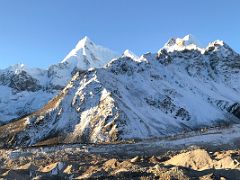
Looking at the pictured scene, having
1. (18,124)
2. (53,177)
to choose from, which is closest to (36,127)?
(18,124)

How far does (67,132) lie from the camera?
176375mm

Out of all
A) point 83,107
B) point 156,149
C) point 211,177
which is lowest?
point 211,177

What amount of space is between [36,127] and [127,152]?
96.0 meters

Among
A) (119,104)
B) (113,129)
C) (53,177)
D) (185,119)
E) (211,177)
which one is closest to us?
(211,177)

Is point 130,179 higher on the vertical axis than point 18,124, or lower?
lower

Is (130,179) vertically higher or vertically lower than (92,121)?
lower

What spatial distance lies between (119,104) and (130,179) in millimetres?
147379

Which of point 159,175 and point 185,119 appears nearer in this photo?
point 159,175

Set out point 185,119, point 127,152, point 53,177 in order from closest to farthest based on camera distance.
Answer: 1. point 53,177
2. point 127,152
3. point 185,119

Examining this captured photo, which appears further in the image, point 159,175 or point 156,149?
point 156,149

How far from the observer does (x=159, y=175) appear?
3234 centimetres

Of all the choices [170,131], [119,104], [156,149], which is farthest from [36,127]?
[156,149]

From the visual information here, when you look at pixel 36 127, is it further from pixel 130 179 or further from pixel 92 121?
pixel 130 179

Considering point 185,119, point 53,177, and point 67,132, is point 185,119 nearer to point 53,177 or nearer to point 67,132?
point 67,132
